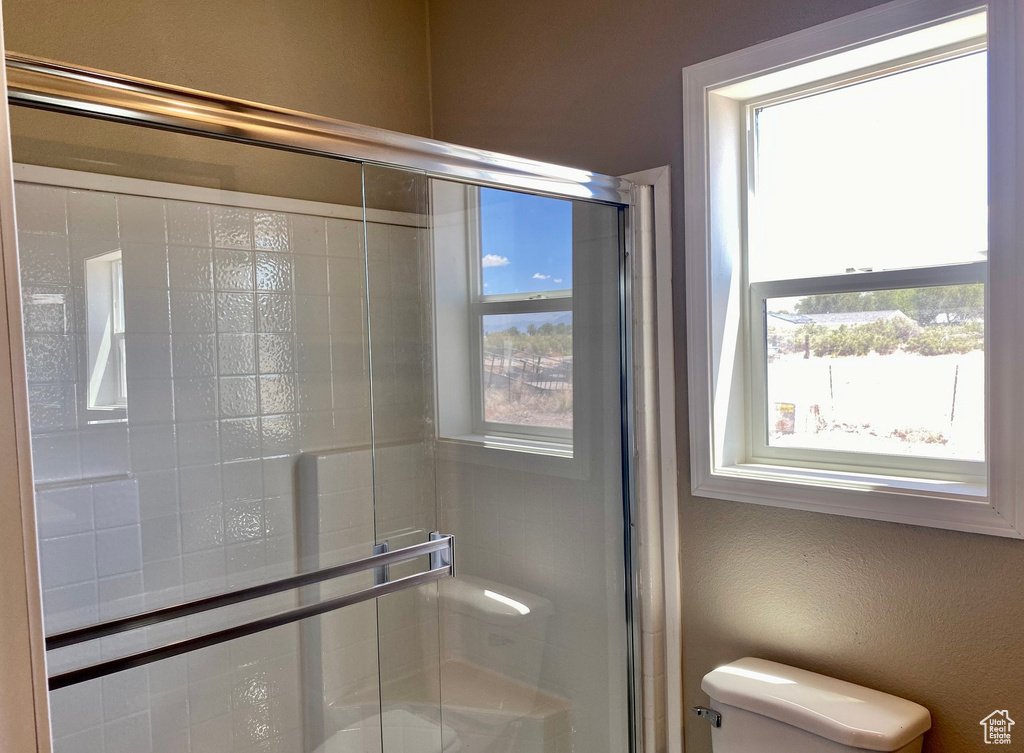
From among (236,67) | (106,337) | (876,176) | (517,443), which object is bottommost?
(517,443)

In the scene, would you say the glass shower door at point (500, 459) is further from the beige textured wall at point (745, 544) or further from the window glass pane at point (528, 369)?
the beige textured wall at point (745, 544)

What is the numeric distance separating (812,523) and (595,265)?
2.49 feet

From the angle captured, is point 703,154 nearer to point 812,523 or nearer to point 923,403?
point 923,403

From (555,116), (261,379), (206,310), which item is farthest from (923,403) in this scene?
(206,310)

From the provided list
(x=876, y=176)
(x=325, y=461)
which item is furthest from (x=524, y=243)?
(x=876, y=176)

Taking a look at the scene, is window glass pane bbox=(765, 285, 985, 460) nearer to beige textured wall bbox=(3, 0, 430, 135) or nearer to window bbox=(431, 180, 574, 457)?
window bbox=(431, 180, 574, 457)

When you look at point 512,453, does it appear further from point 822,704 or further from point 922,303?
point 922,303

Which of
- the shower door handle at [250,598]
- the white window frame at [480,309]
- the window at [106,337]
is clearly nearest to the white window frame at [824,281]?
the white window frame at [480,309]

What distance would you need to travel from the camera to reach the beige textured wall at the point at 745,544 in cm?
144

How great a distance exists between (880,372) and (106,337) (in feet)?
5.38

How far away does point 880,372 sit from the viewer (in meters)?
1.64

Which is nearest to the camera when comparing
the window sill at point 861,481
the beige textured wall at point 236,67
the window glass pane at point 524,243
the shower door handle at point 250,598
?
the shower door handle at point 250,598

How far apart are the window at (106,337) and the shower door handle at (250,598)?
0.47m

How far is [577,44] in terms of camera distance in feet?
6.68
